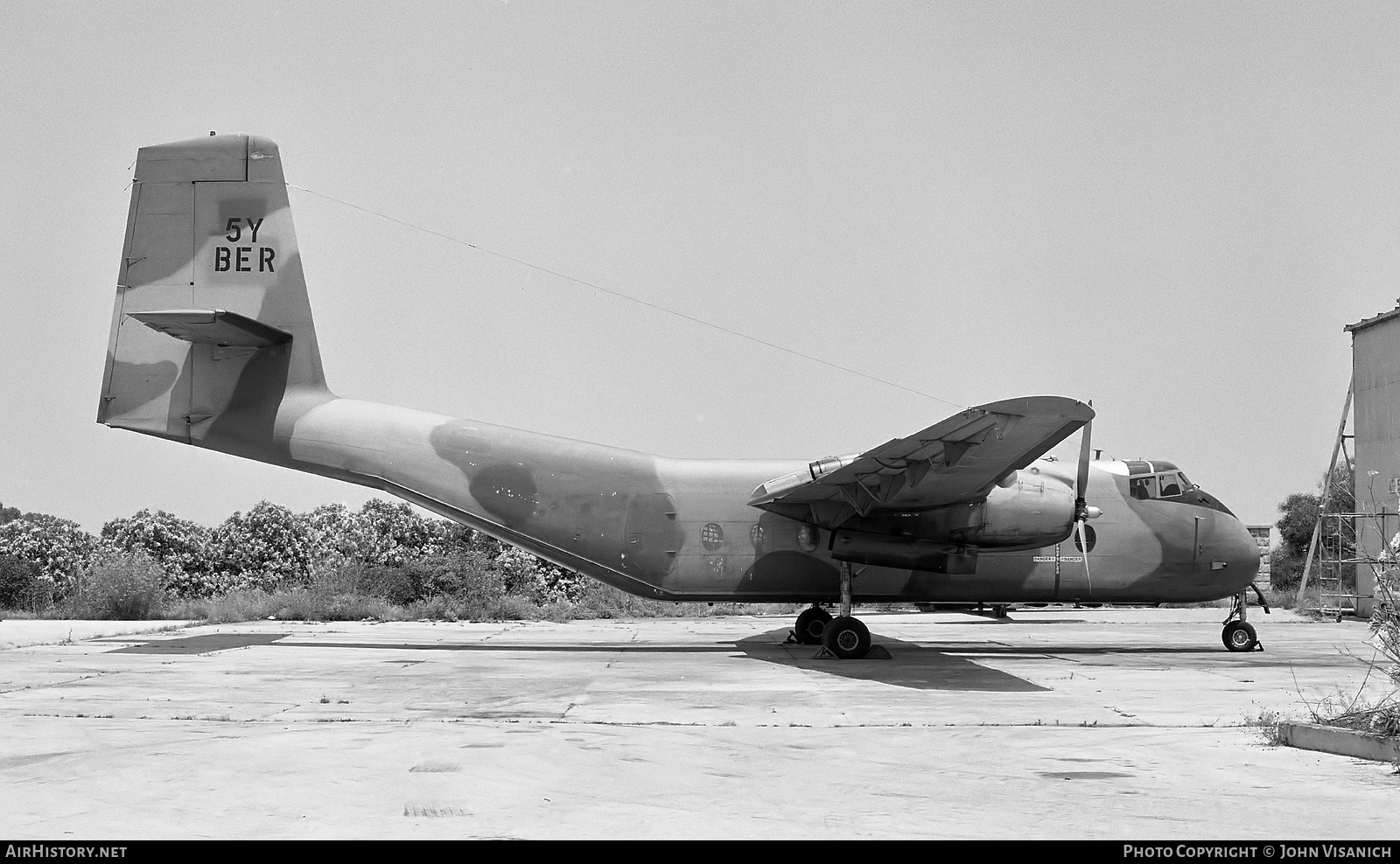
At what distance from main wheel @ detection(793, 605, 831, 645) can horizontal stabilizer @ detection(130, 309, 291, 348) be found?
957 cm

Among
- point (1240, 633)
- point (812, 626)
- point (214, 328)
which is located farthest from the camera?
point (812, 626)

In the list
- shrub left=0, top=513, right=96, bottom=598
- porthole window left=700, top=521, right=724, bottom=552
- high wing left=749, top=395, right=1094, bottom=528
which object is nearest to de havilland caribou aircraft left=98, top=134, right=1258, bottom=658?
porthole window left=700, top=521, right=724, bottom=552

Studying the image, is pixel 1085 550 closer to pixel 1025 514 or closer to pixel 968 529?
pixel 1025 514

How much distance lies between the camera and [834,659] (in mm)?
16047

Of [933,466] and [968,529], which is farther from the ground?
[933,466]

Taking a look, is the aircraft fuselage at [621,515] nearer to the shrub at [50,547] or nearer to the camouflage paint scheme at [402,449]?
the camouflage paint scheme at [402,449]

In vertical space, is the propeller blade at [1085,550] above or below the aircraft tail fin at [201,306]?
Result: below

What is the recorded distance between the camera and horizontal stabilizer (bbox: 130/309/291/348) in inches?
580

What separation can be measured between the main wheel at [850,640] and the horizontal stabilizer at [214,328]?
9.55 meters

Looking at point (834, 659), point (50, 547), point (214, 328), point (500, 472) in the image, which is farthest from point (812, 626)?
point (50, 547)

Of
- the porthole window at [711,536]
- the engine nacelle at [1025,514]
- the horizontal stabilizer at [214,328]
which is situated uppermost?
the horizontal stabilizer at [214,328]

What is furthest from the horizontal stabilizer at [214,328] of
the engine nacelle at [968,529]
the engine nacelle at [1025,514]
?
the engine nacelle at [1025,514]

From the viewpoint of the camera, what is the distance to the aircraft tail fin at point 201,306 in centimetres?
1670

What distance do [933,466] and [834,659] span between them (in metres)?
3.43
